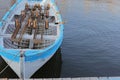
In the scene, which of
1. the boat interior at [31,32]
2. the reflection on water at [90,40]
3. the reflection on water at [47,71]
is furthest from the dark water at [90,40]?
the boat interior at [31,32]

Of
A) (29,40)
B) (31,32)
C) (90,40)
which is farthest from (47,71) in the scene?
(90,40)

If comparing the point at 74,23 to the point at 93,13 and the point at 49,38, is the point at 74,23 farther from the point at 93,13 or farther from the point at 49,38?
the point at 49,38

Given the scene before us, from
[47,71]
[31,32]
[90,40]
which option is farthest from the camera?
[90,40]

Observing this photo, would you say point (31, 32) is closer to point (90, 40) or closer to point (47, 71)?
point (47, 71)

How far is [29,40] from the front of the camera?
1723 cm

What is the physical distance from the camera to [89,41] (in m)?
22.5

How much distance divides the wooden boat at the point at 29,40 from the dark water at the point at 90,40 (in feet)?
6.82

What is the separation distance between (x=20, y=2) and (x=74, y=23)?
241 inches

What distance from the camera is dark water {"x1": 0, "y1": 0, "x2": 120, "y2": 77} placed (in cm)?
1796

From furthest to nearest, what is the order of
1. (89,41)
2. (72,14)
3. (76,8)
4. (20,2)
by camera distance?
(76,8), (72,14), (20,2), (89,41)

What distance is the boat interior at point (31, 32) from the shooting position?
1678cm

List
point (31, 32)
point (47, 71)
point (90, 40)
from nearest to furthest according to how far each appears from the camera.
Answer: point (47, 71) → point (31, 32) → point (90, 40)

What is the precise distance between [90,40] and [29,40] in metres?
7.29

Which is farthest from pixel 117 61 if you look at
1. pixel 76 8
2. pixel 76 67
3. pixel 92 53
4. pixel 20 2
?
pixel 76 8
